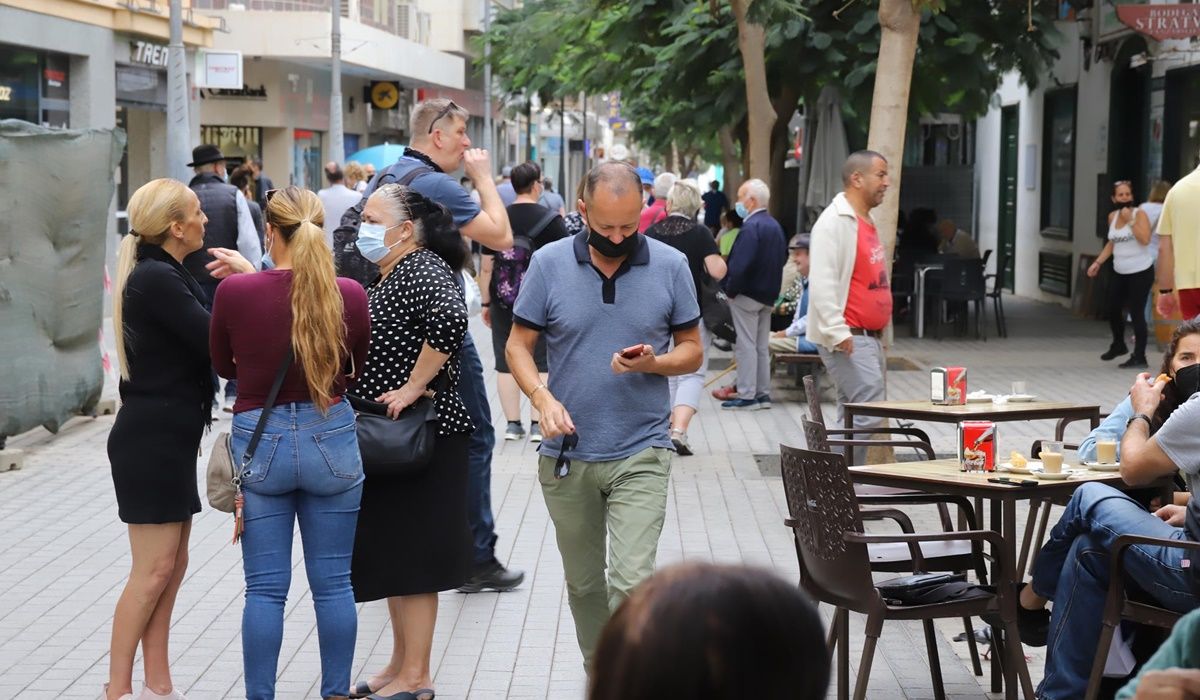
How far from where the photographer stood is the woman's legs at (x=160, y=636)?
5.61 meters

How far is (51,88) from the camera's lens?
22.2 m

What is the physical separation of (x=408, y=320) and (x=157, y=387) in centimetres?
88

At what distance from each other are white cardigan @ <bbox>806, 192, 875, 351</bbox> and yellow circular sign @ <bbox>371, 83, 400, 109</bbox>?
36.3 meters

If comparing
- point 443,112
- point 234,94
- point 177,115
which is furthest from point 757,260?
point 234,94

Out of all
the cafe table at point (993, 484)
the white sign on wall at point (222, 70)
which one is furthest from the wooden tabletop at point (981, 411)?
the white sign on wall at point (222, 70)

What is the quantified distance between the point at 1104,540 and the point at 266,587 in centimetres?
252

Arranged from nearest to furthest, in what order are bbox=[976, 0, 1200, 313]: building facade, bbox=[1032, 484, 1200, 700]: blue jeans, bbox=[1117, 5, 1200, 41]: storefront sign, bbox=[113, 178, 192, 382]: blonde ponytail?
1. bbox=[1032, 484, 1200, 700]: blue jeans
2. bbox=[113, 178, 192, 382]: blonde ponytail
3. bbox=[1117, 5, 1200, 41]: storefront sign
4. bbox=[976, 0, 1200, 313]: building facade

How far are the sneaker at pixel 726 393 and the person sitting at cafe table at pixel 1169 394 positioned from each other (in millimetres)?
8108

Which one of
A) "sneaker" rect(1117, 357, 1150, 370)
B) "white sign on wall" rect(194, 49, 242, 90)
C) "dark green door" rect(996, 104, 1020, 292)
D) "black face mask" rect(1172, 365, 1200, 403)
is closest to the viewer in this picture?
"black face mask" rect(1172, 365, 1200, 403)

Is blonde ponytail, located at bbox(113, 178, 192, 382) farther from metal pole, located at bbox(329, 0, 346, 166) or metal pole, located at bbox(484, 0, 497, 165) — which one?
metal pole, located at bbox(484, 0, 497, 165)

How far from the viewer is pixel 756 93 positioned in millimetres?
17688

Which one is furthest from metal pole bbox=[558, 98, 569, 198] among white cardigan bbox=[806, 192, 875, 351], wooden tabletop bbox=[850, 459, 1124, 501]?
wooden tabletop bbox=[850, 459, 1124, 501]

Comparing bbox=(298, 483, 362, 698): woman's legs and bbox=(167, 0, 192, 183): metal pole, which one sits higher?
bbox=(167, 0, 192, 183): metal pole

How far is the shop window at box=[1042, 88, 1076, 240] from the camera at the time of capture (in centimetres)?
2503
